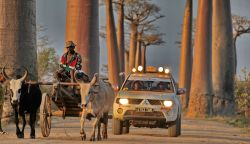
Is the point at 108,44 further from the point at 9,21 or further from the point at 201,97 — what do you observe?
the point at 9,21

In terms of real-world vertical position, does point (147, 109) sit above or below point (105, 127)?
above

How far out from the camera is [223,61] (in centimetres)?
3906

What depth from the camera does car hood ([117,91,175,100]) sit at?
2019 cm

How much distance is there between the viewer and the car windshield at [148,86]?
21.0 metres

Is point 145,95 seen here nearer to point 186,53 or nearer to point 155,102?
point 155,102

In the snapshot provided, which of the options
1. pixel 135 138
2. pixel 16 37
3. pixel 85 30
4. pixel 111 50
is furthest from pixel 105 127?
pixel 111 50

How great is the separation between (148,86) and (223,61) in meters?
18.3

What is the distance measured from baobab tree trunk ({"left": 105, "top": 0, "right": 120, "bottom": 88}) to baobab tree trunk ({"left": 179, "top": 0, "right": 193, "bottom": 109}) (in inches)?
176

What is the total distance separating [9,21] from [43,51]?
78.2 ft

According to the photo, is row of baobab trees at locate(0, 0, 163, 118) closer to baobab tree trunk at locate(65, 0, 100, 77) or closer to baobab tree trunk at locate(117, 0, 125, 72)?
baobab tree trunk at locate(65, 0, 100, 77)

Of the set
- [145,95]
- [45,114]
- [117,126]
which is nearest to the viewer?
[45,114]

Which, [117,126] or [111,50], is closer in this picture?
[117,126]

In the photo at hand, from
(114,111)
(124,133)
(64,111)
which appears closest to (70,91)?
(64,111)


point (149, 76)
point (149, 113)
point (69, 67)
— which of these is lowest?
point (149, 113)
